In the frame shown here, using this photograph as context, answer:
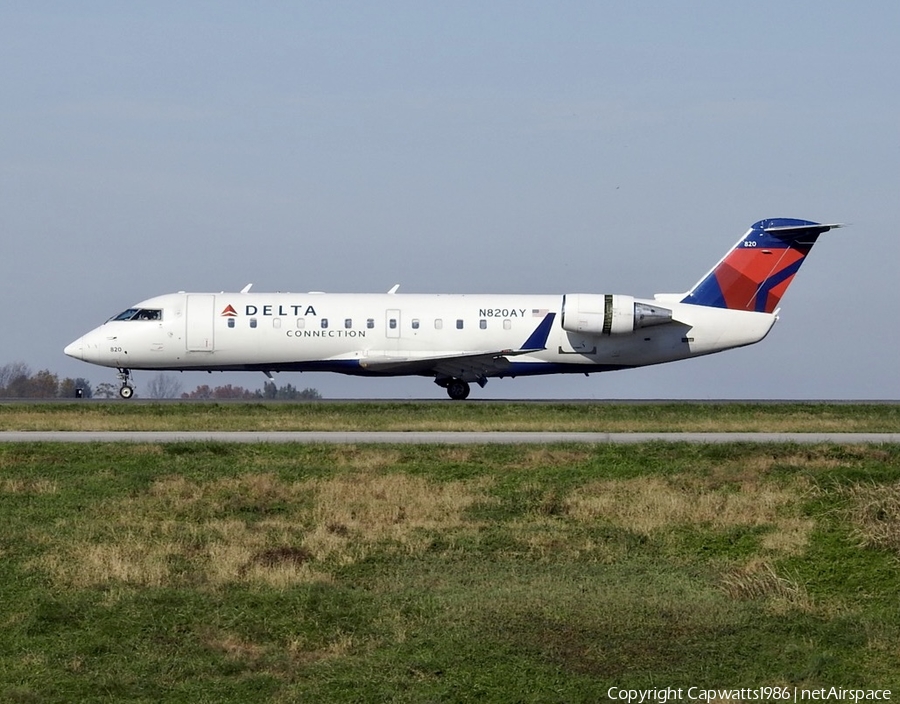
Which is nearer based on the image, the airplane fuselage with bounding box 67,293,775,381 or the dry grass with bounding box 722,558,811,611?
the dry grass with bounding box 722,558,811,611

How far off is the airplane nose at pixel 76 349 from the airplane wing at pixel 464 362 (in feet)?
30.9

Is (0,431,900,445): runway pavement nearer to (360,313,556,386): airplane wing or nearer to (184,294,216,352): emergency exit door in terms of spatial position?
(184,294,216,352): emergency exit door

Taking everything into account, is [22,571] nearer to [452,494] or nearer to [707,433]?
[452,494]

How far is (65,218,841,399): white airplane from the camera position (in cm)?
4266

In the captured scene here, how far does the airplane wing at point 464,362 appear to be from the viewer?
42.8 m

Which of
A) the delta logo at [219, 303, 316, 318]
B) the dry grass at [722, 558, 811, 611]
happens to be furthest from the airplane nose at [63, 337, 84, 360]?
the dry grass at [722, 558, 811, 611]

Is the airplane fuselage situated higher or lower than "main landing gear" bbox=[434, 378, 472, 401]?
higher

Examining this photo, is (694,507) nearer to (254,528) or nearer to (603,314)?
(254,528)

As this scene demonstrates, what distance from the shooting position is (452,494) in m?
20.4

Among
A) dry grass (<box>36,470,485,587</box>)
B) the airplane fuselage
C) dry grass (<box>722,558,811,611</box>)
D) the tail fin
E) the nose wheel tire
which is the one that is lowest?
dry grass (<box>722,558,811,611</box>)

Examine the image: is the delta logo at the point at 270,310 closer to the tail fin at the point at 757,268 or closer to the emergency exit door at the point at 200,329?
the emergency exit door at the point at 200,329

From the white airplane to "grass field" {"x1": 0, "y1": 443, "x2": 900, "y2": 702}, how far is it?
741 inches

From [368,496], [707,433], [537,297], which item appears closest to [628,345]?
[537,297]

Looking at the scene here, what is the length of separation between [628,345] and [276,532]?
28.0 metres
